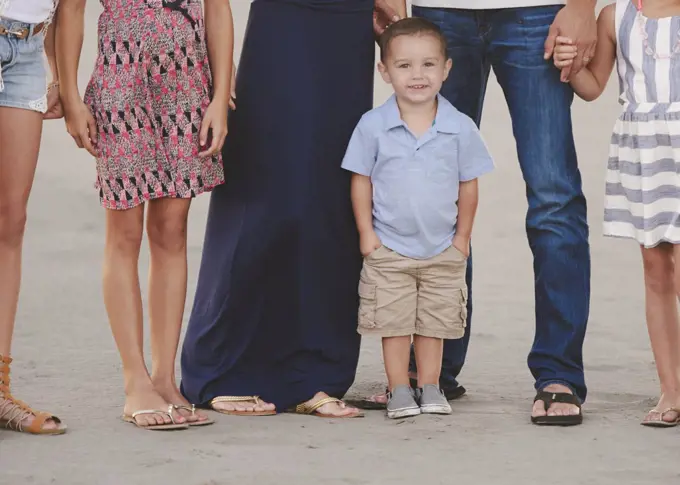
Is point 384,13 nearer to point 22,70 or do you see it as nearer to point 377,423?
point 22,70

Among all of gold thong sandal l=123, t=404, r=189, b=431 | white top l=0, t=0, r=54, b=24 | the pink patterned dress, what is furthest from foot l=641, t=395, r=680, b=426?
white top l=0, t=0, r=54, b=24

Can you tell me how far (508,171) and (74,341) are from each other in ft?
16.5

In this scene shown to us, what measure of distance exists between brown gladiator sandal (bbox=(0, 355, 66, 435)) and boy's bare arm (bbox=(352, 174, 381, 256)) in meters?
1.03

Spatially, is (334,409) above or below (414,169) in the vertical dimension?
below

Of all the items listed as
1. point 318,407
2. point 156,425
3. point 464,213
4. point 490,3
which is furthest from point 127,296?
point 490,3

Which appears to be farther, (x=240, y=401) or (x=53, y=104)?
(x=240, y=401)

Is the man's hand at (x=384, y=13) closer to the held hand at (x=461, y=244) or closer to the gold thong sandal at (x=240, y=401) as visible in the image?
the held hand at (x=461, y=244)

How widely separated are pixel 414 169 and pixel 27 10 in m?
1.19

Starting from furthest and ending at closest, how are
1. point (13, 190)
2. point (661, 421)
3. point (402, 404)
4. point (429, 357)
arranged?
1. point (429, 357)
2. point (402, 404)
3. point (661, 421)
4. point (13, 190)

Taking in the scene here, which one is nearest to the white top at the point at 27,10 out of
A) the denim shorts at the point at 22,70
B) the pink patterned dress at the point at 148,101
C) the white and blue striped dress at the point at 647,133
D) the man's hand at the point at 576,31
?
the denim shorts at the point at 22,70

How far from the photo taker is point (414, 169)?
402cm

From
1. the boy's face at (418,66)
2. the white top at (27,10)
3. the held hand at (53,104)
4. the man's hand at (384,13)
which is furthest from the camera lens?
the man's hand at (384,13)

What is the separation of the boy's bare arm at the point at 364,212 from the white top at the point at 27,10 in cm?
102

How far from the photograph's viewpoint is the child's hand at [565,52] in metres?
3.96
